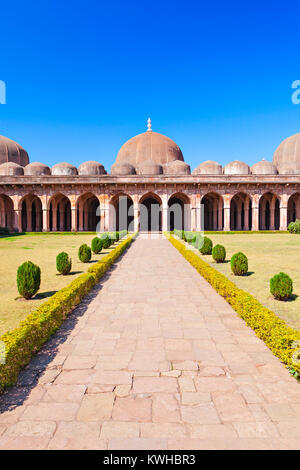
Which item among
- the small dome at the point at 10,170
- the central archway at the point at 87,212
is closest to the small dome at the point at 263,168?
the central archway at the point at 87,212

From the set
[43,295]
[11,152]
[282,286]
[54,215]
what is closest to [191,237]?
[282,286]

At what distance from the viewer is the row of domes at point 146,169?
32094 millimetres

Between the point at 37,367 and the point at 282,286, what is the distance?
14.7ft

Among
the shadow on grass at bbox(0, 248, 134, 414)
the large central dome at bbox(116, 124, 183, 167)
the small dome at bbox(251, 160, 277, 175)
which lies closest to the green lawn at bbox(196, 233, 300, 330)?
the shadow on grass at bbox(0, 248, 134, 414)

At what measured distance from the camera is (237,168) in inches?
1267

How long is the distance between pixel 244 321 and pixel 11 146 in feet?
140

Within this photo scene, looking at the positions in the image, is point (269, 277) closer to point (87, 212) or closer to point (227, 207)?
point (227, 207)

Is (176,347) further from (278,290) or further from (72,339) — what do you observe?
(278,290)

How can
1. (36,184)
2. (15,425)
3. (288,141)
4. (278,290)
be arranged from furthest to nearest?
1. (288,141)
2. (36,184)
3. (278,290)
4. (15,425)

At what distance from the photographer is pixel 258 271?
28.5 ft

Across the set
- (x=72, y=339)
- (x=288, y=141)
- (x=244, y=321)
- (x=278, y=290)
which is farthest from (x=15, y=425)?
(x=288, y=141)

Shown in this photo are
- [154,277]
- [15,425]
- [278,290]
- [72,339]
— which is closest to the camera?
[15,425]

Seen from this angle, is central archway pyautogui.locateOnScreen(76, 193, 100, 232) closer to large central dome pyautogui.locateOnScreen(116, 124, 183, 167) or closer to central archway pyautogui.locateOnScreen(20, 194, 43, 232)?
central archway pyautogui.locateOnScreen(20, 194, 43, 232)

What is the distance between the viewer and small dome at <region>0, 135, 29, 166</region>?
3872 cm
